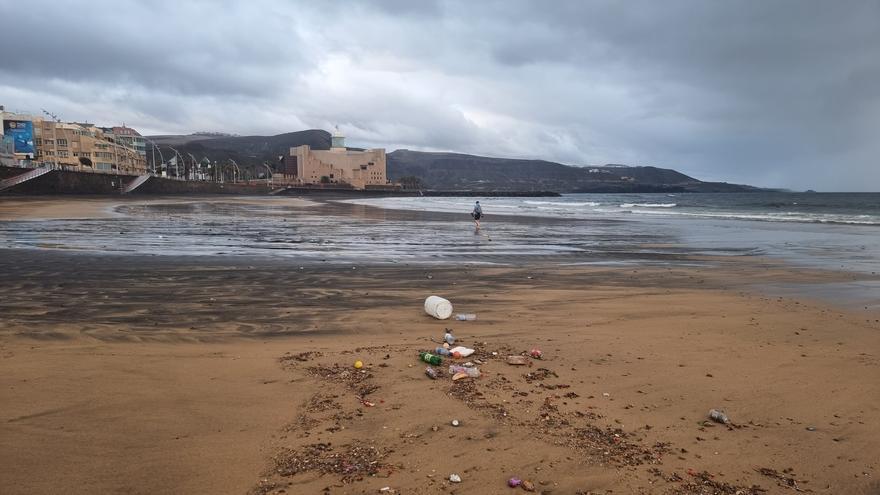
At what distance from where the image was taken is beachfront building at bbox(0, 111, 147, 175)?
95.6 m

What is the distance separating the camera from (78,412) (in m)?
4.38

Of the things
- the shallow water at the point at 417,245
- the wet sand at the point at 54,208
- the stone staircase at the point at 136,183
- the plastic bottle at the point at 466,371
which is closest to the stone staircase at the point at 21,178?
the wet sand at the point at 54,208

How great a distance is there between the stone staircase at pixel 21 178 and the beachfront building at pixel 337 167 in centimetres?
9029

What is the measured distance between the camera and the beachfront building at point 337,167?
511ft

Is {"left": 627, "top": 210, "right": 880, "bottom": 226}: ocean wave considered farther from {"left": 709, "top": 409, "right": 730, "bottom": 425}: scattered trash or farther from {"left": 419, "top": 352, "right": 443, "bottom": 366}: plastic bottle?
{"left": 419, "top": 352, "right": 443, "bottom": 366}: plastic bottle

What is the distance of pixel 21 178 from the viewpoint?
58.4 m

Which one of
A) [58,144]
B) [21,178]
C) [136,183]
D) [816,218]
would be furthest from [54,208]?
[58,144]

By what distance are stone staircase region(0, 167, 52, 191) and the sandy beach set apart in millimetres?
60473

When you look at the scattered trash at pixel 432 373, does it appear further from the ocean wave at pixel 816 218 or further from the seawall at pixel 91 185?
the seawall at pixel 91 185

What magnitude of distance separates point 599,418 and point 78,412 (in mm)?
4361

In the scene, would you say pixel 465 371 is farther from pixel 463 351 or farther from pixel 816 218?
pixel 816 218

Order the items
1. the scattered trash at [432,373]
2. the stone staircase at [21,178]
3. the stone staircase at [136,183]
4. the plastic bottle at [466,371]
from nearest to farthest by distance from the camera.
A: the scattered trash at [432,373], the plastic bottle at [466,371], the stone staircase at [21,178], the stone staircase at [136,183]

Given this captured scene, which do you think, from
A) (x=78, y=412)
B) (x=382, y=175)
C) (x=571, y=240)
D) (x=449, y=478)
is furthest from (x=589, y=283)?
(x=382, y=175)

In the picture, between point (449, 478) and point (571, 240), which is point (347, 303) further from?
point (571, 240)
